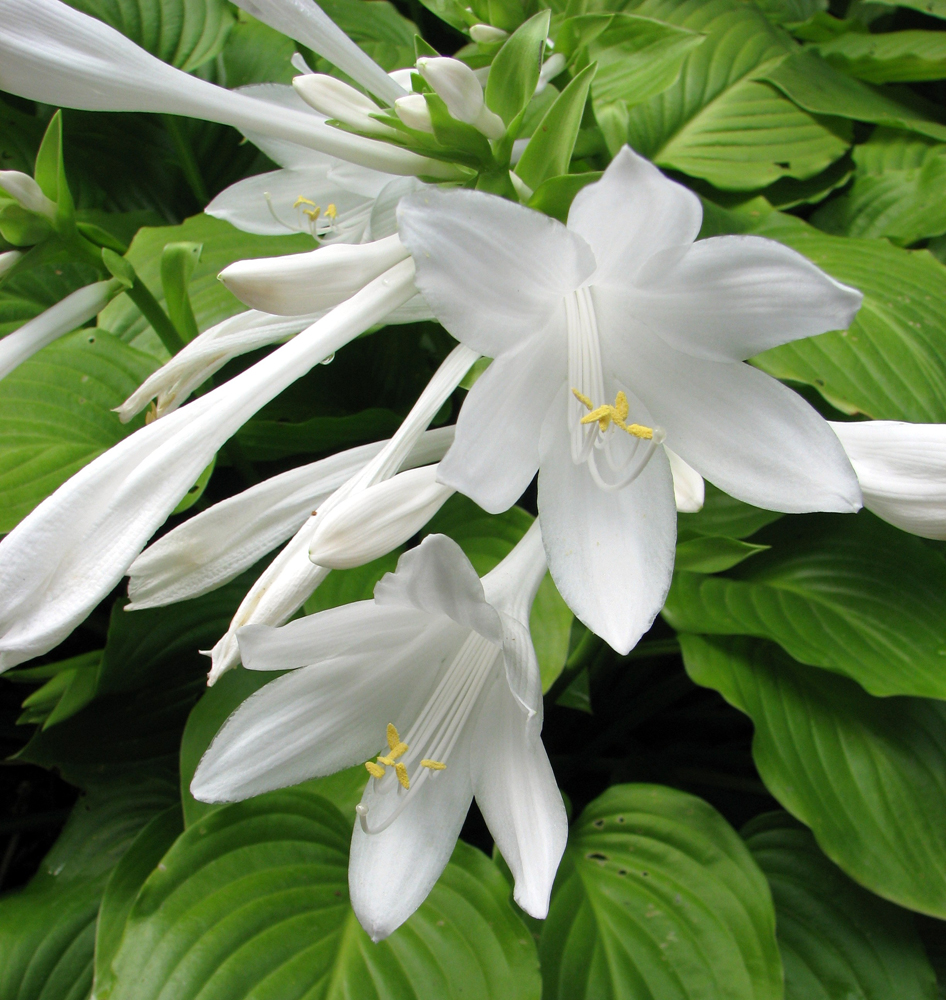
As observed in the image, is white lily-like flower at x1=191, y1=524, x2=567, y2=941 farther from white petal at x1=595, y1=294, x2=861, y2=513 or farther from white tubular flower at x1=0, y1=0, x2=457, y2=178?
white tubular flower at x1=0, y1=0, x2=457, y2=178

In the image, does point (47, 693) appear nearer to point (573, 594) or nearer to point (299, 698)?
point (299, 698)

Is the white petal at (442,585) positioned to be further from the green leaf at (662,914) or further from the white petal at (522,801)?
the green leaf at (662,914)

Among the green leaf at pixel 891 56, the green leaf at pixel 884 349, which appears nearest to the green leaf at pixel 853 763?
the green leaf at pixel 884 349

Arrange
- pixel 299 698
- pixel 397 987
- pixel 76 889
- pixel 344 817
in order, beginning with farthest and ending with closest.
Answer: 1. pixel 76 889
2. pixel 344 817
3. pixel 397 987
4. pixel 299 698

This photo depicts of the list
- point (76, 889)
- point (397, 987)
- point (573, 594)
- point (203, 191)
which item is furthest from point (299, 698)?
point (203, 191)

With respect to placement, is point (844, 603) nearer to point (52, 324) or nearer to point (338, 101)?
point (338, 101)

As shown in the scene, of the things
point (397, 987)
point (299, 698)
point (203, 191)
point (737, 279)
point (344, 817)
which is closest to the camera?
point (737, 279)

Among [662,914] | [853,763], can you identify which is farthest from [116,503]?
[853,763]
